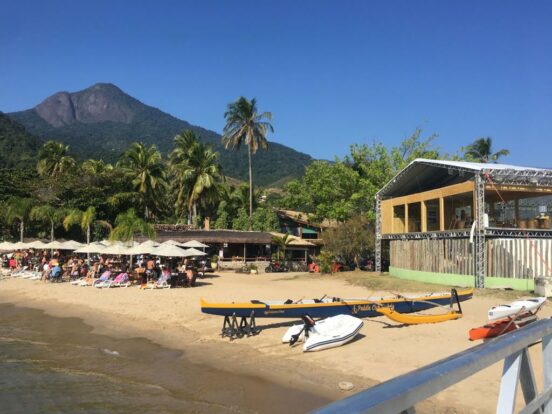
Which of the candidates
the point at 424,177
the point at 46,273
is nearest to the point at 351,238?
the point at 424,177

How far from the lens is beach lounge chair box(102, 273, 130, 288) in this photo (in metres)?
23.8

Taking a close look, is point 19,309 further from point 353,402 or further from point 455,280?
point 353,402

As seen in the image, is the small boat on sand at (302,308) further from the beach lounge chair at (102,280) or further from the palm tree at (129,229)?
the palm tree at (129,229)

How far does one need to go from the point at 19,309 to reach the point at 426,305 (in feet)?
53.1

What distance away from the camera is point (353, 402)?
1.32m

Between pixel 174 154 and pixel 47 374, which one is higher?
pixel 174 154

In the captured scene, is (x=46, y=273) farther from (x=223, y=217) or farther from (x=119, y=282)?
(x=223, y=217)

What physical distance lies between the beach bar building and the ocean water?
14447mm

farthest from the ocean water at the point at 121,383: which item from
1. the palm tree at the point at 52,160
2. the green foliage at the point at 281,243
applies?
the palm tree at the point at 52,160

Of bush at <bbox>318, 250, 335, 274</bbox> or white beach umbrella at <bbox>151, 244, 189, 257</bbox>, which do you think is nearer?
white beach umbrella at <bbox>151, 244, 189, 257</bbox>

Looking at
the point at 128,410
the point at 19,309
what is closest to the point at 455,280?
the point at 128,410

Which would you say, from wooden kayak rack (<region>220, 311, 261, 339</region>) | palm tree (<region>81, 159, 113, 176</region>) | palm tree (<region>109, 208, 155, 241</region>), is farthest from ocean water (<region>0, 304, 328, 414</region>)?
palm tree (<region>81, 159, 113, 176</region>)

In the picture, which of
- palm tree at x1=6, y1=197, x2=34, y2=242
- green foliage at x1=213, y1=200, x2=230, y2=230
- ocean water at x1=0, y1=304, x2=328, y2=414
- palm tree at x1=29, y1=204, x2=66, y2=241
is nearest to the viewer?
ocean water at x1=0, y1=304, x2=328, y2=414

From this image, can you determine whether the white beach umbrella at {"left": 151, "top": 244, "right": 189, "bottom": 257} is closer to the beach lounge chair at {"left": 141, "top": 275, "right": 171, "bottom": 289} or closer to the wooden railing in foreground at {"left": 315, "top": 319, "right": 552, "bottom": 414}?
the beach lounge chair at {"left": 141, "top": 275, "right": 171, "bottom": 289}
